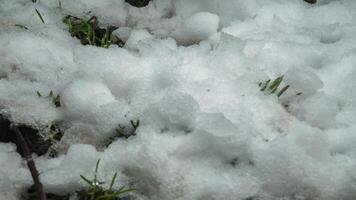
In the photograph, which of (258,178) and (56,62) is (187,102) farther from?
(56,62)

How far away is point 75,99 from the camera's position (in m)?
1.67

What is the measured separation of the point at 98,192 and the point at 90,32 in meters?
1.00

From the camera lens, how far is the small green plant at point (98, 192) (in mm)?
1346

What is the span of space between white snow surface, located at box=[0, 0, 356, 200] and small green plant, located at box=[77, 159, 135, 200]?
36mm

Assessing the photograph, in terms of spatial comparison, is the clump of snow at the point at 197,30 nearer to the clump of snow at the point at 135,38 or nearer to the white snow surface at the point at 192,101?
the white snow surface at the point at 192,101

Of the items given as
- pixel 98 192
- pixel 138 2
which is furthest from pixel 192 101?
pixel 138 2

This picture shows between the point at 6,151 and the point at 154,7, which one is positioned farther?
the point at 154,7

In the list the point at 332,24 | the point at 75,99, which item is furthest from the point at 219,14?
the point at 75,99

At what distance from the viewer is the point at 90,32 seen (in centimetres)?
210

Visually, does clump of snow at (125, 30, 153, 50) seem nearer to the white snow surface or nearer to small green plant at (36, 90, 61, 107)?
the white snow surface

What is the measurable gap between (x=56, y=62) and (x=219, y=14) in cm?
96

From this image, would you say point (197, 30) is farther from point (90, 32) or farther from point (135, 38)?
point (90, 32)

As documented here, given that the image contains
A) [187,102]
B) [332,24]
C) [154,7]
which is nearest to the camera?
[187,102]

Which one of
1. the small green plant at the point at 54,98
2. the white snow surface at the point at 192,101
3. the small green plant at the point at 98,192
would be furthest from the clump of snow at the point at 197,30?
the small green plant at the point at 98,192
